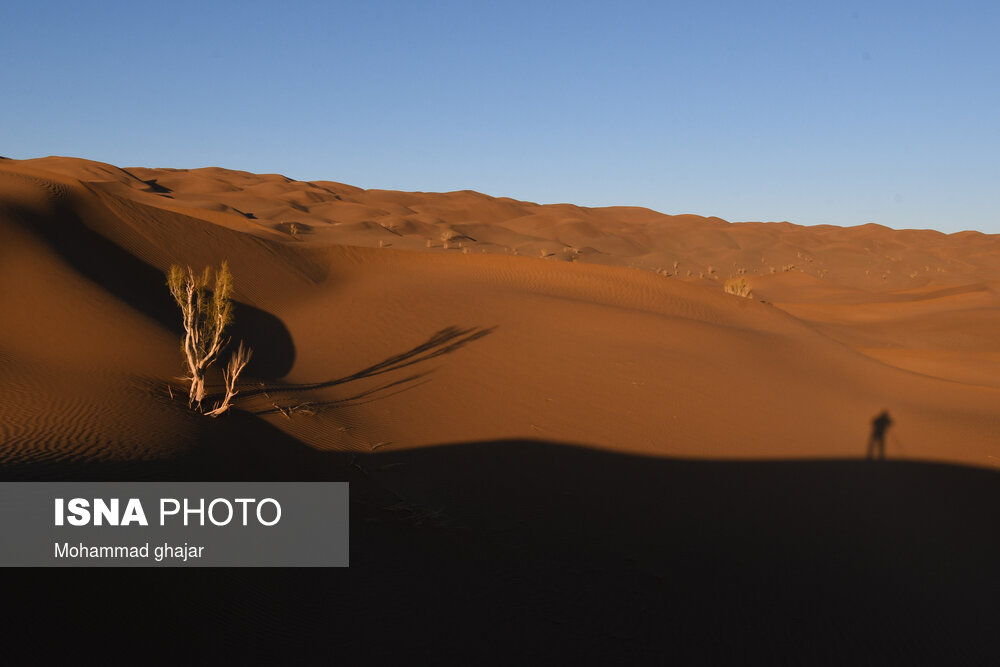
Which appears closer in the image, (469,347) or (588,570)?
(588,570)

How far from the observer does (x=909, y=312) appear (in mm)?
27469

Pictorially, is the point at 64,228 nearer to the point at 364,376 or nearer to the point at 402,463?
the point at 364,376

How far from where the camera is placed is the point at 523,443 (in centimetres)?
796

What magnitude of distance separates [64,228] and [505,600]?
34.1 feet

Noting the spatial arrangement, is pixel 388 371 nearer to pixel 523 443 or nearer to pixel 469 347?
pixel 469 347

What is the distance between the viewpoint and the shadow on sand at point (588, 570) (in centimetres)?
442

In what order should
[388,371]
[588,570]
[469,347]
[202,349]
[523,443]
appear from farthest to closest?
1. [469,347]
2. [388,371]
3. [202,349]
4. [523,443]
5. [588,570]

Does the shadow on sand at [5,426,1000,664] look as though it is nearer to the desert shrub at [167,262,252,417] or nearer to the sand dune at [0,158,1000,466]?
the desert shrub at [167,262,252,417]

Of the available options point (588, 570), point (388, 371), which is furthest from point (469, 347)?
point (588, 570)

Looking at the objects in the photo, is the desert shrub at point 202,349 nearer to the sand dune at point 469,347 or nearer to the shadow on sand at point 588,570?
the sand dune at point 469,347

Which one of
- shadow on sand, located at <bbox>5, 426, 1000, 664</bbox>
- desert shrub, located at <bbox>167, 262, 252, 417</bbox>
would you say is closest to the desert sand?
shadow on sand, located at <bbox>5, 426, 1000, 664</bbox>

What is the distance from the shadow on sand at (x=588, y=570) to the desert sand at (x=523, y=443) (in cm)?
3

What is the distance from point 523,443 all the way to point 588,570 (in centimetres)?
261

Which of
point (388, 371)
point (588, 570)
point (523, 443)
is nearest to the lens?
point (588, 570)
